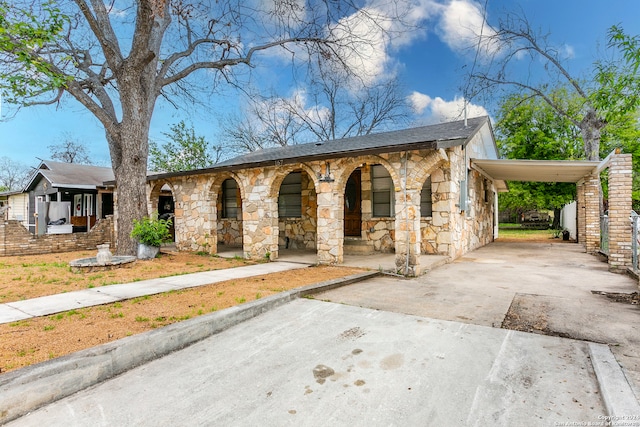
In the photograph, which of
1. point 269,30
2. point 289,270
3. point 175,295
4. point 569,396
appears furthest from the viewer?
point 289,270

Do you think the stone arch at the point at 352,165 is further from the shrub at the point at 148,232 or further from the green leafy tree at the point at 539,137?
the green leafy tree at the point at 539,137

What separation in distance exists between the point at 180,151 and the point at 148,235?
16.1 metres

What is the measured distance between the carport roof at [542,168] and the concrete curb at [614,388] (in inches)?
310

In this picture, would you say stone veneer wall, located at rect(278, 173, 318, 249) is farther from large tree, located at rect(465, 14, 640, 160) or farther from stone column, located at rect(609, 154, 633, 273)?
stone column, located at rect(609, 154, 633, 273)

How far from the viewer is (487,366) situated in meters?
2.78

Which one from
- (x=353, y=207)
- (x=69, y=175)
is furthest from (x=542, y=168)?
(x=69, y=175)

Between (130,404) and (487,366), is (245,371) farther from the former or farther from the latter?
(487,366)

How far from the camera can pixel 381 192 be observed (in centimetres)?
1006

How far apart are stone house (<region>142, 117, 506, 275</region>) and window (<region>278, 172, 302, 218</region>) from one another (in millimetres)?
36

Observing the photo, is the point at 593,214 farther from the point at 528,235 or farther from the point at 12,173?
the point at 12,173

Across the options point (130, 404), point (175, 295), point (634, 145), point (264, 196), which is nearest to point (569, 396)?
point (130, 404)

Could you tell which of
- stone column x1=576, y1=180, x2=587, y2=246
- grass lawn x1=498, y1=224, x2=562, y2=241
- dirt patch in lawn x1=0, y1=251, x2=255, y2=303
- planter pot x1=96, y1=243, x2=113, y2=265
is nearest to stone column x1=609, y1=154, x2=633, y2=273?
stone column x1=576, y1=180, x2=587, y2=246

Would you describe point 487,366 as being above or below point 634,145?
below

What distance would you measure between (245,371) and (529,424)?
2.10 meters
